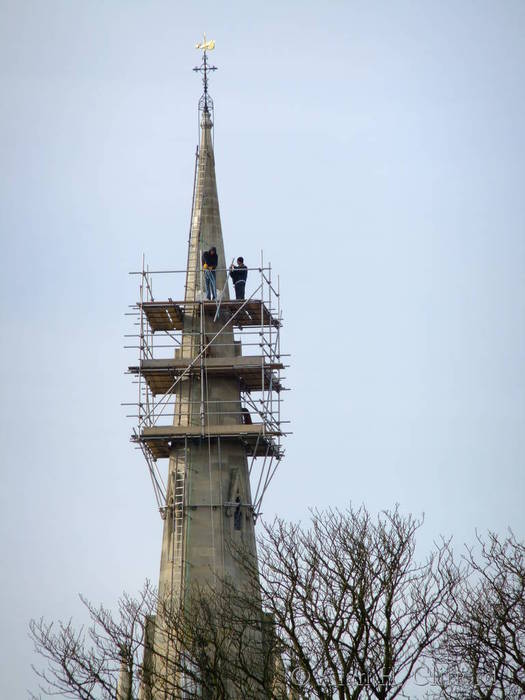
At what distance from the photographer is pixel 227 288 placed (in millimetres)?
69688

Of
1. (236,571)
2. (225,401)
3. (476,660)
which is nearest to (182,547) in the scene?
(236,571)

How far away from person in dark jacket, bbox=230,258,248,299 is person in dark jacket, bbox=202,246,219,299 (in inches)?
34.4

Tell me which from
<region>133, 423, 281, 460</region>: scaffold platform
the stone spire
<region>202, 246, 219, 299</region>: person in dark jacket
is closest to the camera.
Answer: <region>133, 423, 281, 460</region>: scaffold platform

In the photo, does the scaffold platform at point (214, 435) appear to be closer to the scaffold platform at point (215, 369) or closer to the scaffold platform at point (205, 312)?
the scaffold platform at point (215, 369)

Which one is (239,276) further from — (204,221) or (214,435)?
(214,435)

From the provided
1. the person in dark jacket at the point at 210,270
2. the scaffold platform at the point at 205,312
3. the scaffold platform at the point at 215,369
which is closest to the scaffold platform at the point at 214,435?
the scaffold platform at the point at 215,369

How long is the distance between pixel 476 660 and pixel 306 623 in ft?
18.0

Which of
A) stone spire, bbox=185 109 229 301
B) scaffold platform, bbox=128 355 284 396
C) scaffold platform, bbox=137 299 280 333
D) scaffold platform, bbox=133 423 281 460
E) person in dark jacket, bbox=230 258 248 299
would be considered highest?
stone spire, bbox=185 109 229 301

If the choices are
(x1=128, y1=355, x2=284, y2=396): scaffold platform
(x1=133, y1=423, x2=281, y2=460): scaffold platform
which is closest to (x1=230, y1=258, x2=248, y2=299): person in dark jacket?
(x1=128, y1=355, x2=284, y2=396): scaffold platform

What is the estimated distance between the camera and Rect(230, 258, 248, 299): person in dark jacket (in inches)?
2699

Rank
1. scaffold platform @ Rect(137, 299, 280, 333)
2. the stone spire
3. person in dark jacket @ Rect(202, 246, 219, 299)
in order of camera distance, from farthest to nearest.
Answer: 1. the stone spire
2. person in dark jacket @ Rect(202, 246, 219, 299)
3. scaffold platform @ Rect(137, 299, 280, 333)

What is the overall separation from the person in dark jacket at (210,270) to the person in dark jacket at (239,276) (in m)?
0.87

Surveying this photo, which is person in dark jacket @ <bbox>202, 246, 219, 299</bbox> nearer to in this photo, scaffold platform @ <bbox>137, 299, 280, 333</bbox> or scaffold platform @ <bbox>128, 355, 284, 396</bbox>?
scaffold platform @ <bbox>137, 299, 280, 333</bbox>

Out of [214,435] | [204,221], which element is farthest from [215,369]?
[204,221]
